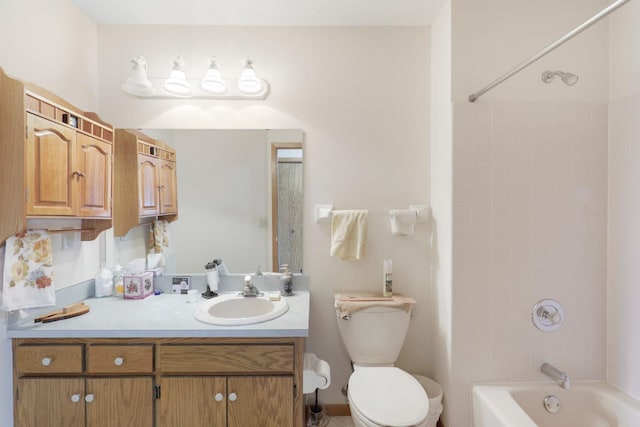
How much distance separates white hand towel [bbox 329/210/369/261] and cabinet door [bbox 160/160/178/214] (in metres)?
0.97

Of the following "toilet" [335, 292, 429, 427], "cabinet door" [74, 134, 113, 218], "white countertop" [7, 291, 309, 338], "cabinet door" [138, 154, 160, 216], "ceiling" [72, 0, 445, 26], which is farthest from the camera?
"cabinet door" [138, 154, 160, 216]

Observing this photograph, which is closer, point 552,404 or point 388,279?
point 552,404

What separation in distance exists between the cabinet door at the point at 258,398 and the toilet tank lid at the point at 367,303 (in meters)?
0.49

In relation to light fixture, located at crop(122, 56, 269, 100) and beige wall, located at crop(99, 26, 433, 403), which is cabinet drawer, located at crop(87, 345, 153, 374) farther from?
light fixture, located at crop(122, 56, 269, 100)

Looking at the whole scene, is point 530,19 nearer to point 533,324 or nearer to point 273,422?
point 533,324

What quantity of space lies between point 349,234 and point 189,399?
1.13m

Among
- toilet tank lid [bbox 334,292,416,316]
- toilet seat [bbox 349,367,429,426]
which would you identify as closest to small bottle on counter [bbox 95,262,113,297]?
toilet tank lid [bbox 334,292,416,316]

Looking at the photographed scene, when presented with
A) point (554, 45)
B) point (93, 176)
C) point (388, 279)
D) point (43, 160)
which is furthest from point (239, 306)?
point (554, 45)

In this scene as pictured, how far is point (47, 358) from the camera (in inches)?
54.4

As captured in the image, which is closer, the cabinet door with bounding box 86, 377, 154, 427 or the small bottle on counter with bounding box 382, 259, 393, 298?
the cabinet door with bounding box 86, 377, 154, 427

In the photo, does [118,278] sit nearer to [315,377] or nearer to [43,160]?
[43,160]

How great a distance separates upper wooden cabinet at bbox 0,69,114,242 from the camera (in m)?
1.23

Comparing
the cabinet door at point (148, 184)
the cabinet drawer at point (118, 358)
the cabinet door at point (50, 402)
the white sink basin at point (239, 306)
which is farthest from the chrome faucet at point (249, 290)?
the cabinet door at point (50, 402)

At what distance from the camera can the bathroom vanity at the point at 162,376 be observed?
4.55 feet
